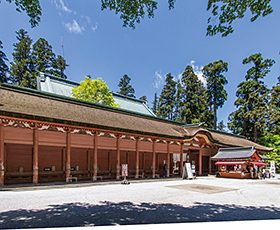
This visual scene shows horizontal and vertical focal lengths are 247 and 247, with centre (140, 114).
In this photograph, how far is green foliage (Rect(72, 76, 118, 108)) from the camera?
27344mm

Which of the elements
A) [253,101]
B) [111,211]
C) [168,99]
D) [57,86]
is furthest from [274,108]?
[111,211]

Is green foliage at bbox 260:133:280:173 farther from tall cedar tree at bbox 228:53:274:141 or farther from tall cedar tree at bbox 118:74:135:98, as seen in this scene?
tall cedar tree at bbox 118:74:135:98

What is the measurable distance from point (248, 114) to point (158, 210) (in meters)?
32.6

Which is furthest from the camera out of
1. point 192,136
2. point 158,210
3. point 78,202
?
point 192,136

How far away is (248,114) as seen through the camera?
3666cm

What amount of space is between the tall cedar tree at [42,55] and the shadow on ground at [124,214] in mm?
38156

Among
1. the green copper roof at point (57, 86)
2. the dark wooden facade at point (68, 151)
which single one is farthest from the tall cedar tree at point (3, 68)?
the dark wooden facade at point (68, 151)

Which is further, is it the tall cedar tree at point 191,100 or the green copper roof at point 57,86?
the tall cedar tree at point 191,100

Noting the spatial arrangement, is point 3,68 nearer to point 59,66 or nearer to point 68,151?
point 59,66

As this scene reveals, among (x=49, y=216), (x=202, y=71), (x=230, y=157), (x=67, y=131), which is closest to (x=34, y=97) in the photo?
(x=67, y=131)

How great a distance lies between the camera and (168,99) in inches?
2009

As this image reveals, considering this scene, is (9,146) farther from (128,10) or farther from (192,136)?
(192,136)

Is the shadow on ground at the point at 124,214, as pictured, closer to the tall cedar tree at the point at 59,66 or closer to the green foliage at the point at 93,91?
the green foliage at the point at 93,91

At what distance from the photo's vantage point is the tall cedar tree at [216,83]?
44375mm
